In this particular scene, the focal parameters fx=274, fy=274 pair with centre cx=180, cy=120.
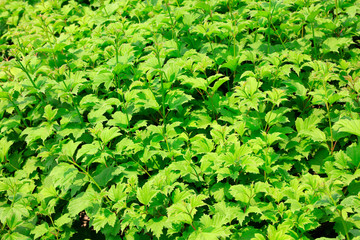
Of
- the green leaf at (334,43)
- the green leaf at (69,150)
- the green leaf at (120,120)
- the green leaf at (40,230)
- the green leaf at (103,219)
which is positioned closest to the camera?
the green leaf at (103,219)

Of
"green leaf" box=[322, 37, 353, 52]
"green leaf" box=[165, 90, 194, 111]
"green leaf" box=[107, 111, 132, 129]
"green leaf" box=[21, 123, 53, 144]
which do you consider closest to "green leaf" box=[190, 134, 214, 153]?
"green leaf" box=[165, 90, 194, 111]

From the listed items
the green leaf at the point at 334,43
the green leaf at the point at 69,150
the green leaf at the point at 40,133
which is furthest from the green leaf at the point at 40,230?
the green leaf at the point at 334,43

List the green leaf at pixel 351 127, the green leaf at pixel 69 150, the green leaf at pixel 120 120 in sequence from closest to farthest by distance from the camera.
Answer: the green leaf at pixel 351 127, the green leaf at pixel 69 150, the green leaf at pixel 120 120

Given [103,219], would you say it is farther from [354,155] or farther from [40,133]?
[354,155]

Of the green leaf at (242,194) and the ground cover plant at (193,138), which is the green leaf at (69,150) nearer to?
the ground cover plant at (193,138)

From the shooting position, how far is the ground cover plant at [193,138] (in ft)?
7.84

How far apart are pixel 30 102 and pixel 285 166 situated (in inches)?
121

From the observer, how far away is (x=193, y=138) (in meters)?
2.86

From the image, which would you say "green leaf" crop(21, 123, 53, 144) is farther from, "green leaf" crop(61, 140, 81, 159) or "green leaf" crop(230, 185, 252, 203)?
"green leaf" crop(230, 185, 252, 203)

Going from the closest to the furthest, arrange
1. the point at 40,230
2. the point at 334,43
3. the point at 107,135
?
1. the point at 40,230
2. the point at 107,135
3. the point at 334,43

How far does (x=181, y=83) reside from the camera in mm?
3279

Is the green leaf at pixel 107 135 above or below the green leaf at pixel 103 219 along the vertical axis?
above

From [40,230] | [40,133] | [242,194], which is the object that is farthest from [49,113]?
[242,194]

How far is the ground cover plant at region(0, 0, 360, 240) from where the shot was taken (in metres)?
2.39
